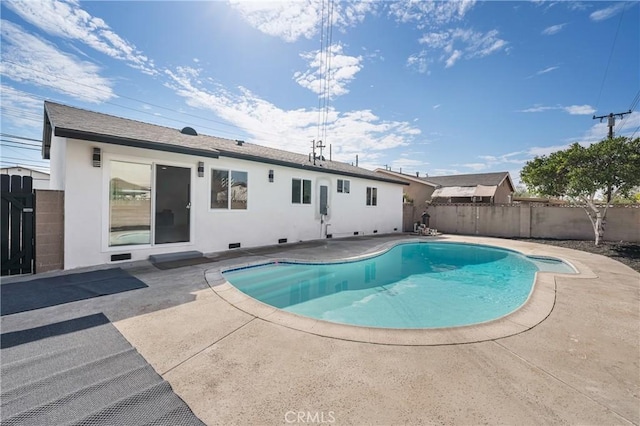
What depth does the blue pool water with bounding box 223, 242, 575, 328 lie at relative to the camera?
197 inches

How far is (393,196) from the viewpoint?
16547 millimetres

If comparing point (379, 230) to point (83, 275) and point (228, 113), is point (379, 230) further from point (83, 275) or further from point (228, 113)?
point (83, 275)

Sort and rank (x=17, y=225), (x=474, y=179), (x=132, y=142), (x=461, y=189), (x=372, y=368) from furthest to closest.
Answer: (x=474, y=179), (x=461, y=189), (x=132, y=142), (x=17, y=225), (x=372, y=368)

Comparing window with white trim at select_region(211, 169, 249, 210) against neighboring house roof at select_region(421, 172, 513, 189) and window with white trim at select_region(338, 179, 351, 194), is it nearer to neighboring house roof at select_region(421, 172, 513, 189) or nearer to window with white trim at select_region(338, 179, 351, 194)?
window with white trim at select_region(338, 179, 351, 194)

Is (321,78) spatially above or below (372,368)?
above

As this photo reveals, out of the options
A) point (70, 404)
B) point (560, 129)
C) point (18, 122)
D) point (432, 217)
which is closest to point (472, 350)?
point (70, 404)

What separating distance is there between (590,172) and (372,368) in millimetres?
13051

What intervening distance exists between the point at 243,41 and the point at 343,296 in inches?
401

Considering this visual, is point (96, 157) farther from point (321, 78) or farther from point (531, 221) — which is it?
point (531, 221)

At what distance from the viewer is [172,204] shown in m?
7.51

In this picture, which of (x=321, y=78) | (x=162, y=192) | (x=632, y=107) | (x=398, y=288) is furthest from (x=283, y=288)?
(x=632, y=107)

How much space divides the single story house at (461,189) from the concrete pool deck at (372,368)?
2039cm

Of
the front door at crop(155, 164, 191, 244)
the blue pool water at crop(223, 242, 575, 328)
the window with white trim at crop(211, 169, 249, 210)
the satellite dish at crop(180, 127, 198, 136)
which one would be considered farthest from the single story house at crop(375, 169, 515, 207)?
the front door at crop(155, 164, 191, 244)

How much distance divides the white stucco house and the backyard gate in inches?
21.7
